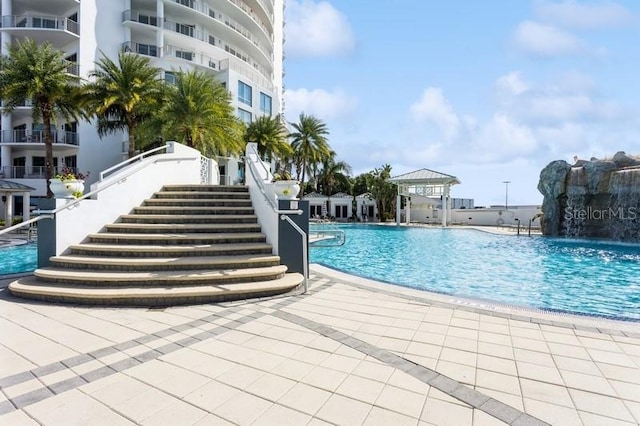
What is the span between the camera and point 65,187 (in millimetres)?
6695

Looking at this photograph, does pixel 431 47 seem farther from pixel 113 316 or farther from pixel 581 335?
pixel 113 316

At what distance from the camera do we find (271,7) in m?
40.9

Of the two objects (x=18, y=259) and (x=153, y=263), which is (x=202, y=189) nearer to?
(x=153, y=263)

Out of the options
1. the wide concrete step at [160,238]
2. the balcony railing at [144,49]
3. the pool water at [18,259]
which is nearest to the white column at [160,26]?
the balcony railing at [144,49]

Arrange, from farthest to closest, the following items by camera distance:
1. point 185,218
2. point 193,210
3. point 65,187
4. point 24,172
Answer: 1. point 24,172
2. point 193,210
3. point 185,218
4. point 65,187

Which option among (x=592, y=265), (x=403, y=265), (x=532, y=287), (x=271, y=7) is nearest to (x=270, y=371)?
(x=532, y=287)

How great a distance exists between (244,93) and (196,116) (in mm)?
15073

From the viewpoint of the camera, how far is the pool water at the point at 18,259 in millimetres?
9681

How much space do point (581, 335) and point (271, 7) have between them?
45495 millimetres

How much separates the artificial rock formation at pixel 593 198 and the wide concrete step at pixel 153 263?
2268 centimetres

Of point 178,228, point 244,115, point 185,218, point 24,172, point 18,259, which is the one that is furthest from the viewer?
point 244,115

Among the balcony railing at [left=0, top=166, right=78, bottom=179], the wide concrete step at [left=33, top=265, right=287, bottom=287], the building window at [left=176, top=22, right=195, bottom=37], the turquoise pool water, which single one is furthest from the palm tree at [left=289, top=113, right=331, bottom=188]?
the wide concrete step at [left=33, top=265, right=287, bottom=287]

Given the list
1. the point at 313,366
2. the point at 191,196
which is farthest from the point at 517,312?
the point at 191,196

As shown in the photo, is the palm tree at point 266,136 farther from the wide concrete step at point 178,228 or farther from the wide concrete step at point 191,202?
the wide concrete step at point 178,228
